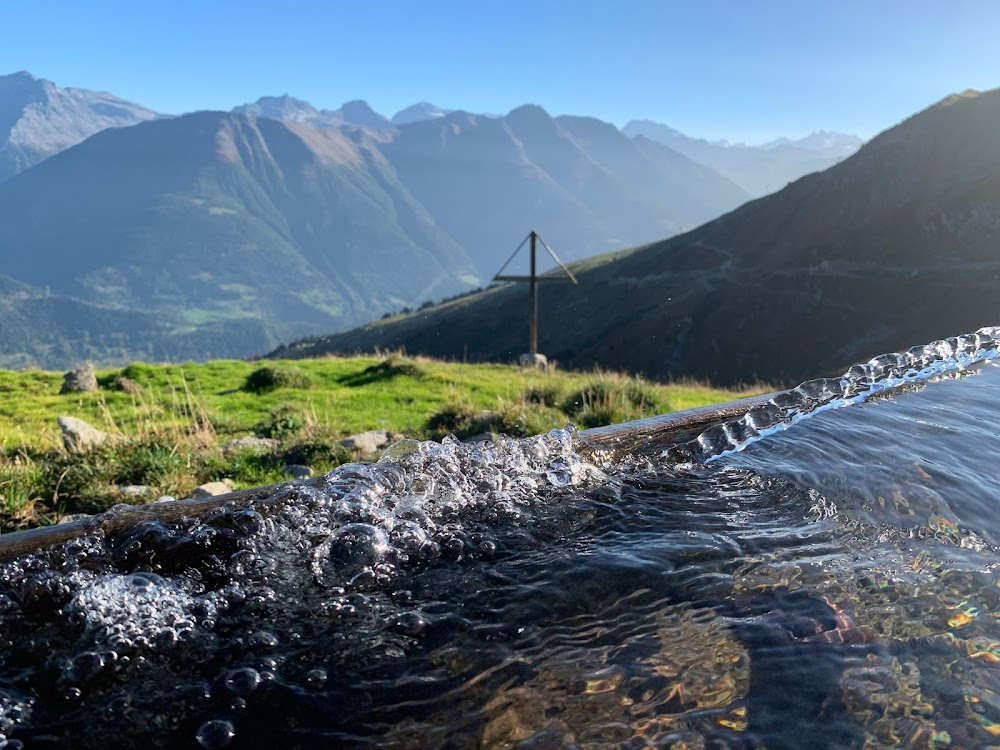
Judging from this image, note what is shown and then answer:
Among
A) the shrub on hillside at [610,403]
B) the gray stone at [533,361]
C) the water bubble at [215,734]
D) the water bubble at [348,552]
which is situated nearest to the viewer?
the water bubble at [215,734]

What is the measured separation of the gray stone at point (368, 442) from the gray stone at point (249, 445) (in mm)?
956

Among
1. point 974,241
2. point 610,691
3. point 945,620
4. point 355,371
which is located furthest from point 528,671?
point 974,241

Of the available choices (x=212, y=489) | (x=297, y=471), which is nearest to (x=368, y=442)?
(x=297, y=471)

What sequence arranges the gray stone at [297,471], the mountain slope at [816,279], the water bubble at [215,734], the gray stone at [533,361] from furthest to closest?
the mountain slope at [816,279] < the gray stone at [533,361] < the gray stone at [297,471] < the water bubble at [215,734]

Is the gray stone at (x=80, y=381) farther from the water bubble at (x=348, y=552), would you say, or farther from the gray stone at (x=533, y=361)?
the water bubble at (x=348, y=552)

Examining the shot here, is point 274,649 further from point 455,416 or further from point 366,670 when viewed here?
point 455,416

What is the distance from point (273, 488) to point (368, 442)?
5028mm

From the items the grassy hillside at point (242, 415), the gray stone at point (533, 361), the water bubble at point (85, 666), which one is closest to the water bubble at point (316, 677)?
the water bubble at point (85, 666)

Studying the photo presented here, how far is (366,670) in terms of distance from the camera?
2.96 m

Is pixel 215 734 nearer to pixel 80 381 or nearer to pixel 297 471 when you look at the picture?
pixel 297 471

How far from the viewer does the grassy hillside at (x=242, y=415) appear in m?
6.92

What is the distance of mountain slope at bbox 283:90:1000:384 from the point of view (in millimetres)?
57844

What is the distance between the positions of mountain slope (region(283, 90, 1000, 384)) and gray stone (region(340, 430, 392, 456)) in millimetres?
44660

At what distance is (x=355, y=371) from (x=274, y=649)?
1399 cm
